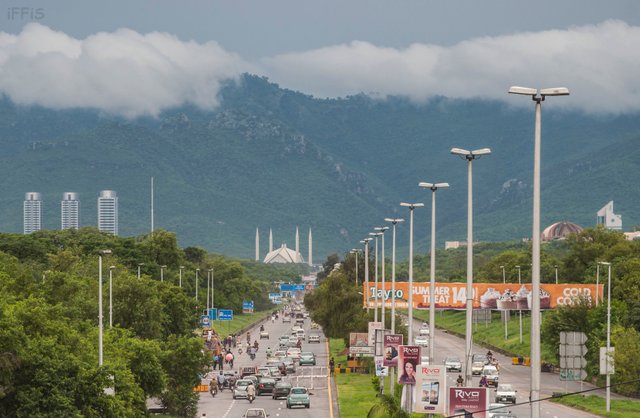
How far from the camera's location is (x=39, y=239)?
168500mm

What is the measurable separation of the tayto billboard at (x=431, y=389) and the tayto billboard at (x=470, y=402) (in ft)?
18.2

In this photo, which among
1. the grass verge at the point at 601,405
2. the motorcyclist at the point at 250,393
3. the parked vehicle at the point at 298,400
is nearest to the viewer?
the grass verge at the point at 601,405

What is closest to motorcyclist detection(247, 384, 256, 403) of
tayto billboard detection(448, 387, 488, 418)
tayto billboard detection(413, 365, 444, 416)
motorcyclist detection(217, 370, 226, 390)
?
motorcyclist detection(217, 370, 226, 390)

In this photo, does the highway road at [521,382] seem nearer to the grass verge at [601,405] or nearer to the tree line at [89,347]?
the grass verge at [601,405]

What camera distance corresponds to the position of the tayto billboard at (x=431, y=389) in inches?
2106

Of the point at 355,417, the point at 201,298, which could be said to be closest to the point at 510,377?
the point at 355,417

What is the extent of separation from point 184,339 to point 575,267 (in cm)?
9483

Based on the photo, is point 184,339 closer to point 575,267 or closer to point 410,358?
point 410,358

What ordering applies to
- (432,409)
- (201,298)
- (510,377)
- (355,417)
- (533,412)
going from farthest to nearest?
(201,298), (510,377), (355,417), (432,409), (533,412)

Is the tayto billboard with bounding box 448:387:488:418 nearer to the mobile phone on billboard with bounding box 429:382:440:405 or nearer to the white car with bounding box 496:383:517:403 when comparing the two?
the mobile phone on billboard with bounding box 429:382:440:405

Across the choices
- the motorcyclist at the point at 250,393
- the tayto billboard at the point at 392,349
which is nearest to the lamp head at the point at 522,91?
the tayto billboard at the point at 392,349

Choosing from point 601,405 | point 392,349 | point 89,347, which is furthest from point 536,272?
point 601,405

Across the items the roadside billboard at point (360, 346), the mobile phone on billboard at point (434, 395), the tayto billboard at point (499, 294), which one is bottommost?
the roadside billboard at point (360, 346)

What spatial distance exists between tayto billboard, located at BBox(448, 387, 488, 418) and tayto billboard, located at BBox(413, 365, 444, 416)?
219 inches
